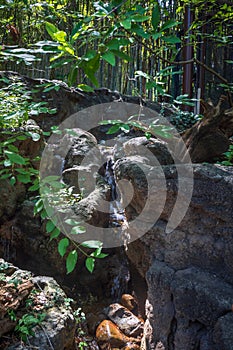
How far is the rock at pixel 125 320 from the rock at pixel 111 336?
0.18 ft

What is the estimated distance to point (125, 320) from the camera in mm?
3014

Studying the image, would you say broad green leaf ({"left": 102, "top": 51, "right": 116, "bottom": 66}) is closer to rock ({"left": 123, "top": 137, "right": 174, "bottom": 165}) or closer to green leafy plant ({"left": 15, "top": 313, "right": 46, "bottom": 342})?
green leafy plant ({"left": 15, "top": 313, "right": 46, "bottom": 342})

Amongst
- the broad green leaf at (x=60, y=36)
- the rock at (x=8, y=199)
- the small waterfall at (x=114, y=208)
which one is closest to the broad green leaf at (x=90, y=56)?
the broad green leaf at (x=60, y=36)

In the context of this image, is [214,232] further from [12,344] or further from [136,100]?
[136,100]

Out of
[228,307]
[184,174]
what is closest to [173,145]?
[184,174]

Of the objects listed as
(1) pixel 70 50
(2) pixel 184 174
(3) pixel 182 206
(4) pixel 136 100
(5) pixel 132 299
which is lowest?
(5) pixel 132 299

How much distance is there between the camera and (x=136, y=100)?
18.9ft

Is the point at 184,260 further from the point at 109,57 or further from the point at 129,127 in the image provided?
the point at 109,57

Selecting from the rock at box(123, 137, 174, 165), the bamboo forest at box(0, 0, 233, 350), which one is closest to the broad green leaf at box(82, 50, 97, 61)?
the bamboo forest at box(0, 0, 233, 350)

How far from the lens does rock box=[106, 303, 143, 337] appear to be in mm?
2895

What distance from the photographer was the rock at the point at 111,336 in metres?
2.77

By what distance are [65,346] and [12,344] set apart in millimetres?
422

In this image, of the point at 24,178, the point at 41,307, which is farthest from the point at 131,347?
the point at 24,178

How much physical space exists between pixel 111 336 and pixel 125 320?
24cm
